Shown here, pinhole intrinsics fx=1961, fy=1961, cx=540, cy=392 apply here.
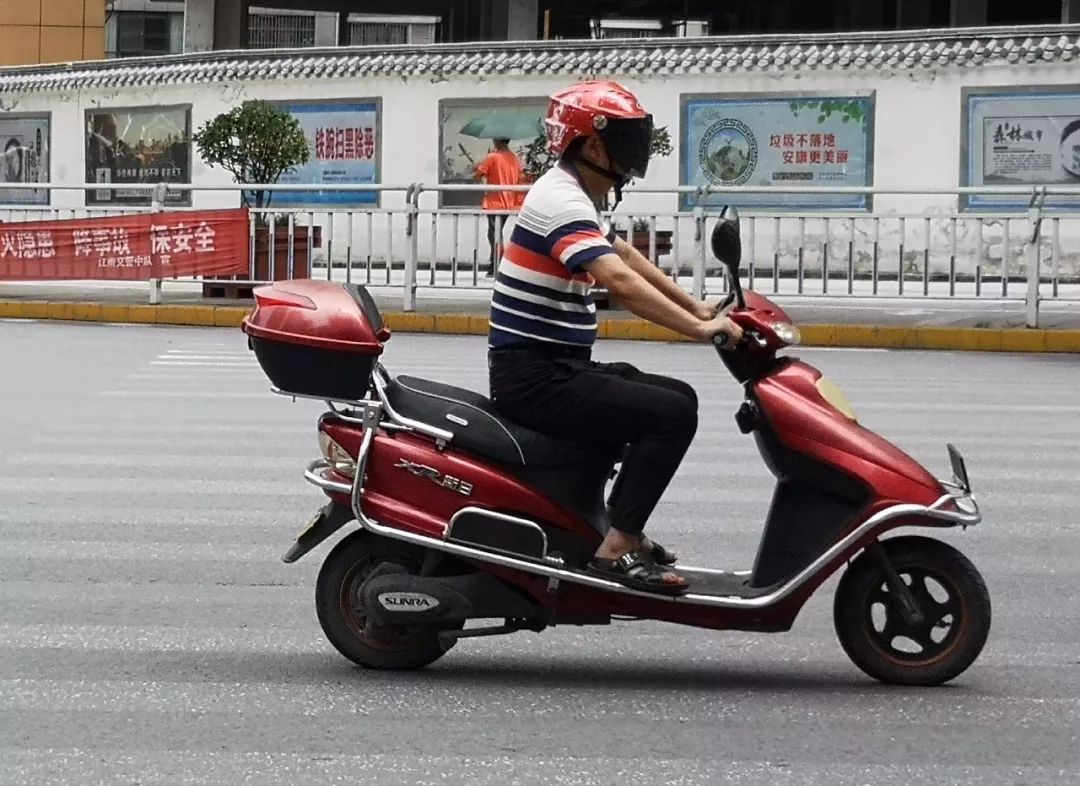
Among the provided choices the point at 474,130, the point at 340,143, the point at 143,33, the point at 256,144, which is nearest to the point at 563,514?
the point at 256,144

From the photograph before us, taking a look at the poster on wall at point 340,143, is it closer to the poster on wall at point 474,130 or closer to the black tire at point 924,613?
the poster on wall at point 474,130

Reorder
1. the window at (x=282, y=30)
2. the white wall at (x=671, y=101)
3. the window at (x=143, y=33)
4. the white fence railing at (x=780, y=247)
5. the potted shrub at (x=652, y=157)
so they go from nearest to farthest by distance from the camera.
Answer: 1. the white fence railing at (x=780, y=247)
2. the potted shrub at (x=652, y=157)
3. the white wall at (x=671, y=101)
4. the window at (x=143, y=33)
5. the window at (x=282, y=30)

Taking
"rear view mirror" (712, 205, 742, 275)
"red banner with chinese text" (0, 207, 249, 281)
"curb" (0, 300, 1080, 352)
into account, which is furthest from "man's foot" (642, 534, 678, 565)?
"red banner with chinese text" (0, 207, 249, 281)

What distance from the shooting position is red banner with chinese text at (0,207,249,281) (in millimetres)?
18594

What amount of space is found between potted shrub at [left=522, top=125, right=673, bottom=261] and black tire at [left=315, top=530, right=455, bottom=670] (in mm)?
10154

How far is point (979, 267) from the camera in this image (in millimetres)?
16469

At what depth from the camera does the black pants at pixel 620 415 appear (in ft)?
17.1

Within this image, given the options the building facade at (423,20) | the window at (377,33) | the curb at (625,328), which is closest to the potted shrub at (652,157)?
the curb at (625,328)

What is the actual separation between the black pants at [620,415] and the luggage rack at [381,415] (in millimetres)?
216

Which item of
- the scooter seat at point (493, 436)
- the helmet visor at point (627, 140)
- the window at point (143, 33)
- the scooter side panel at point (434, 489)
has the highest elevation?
the window at point (143, 33)

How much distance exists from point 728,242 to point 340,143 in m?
23.6

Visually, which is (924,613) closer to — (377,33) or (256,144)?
(256,144)

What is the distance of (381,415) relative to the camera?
5.37m

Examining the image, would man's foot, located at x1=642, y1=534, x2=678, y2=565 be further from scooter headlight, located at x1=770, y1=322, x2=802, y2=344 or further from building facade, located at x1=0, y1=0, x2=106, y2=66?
building facade, located at x1=0, y1=0, x2=106, y2=66
